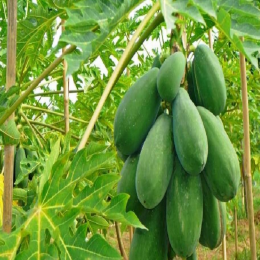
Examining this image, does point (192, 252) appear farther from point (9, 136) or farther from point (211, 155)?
point (9, 136)

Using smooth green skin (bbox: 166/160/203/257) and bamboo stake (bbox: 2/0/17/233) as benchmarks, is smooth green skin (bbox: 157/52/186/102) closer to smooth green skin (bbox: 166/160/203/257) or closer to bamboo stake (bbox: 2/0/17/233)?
smooth green skin (bbox: 166/160/203/257)

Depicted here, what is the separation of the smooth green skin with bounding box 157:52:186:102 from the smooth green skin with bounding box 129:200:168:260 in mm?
234

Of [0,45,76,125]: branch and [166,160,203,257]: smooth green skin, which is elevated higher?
[0,45,76,125]: branch

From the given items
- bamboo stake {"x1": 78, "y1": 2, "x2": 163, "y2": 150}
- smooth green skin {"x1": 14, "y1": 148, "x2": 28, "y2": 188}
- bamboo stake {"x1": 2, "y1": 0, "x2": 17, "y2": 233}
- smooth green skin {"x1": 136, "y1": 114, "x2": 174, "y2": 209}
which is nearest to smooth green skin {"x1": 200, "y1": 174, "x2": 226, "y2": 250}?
smooth green skin {"x1": 136, "y1": 114, "x2": 174, "y2": 209}

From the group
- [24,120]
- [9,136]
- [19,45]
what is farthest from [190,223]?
[24,120]

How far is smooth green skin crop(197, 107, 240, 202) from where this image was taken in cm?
99

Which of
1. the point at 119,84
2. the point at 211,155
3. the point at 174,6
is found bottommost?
the point at 211,155

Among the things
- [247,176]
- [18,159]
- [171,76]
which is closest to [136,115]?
[171,76]

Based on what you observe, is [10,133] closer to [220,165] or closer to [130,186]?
[130,186]

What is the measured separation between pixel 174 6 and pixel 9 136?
2.03ft

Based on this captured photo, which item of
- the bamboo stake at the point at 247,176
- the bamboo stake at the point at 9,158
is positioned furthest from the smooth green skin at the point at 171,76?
the bamboo stake at the point at 247,176

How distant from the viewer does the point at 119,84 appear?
2.38 meters

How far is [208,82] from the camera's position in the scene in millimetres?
1067

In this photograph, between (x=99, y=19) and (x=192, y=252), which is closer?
(x=99, y=19)
